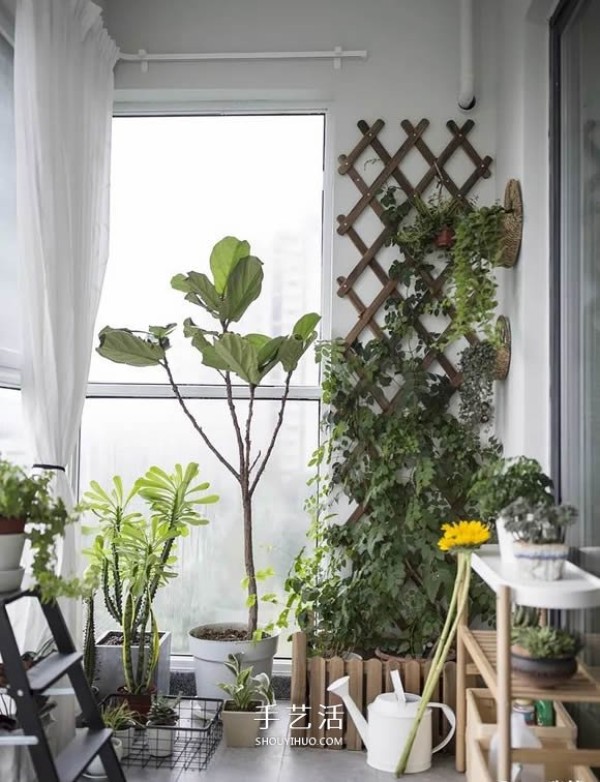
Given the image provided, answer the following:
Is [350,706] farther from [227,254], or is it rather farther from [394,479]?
[227,254]

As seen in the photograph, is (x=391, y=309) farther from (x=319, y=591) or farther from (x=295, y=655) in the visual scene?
(x=295, y=655)

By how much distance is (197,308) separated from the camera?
3342 mm

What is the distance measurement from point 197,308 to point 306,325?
57cm

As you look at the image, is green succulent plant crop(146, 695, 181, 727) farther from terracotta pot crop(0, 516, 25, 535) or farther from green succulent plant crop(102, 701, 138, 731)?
terracotta pot crop(0, 516, 25, 535)

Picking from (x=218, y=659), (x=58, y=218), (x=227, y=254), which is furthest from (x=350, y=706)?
(x=58, y=218)

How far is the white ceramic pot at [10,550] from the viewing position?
1.89 metres

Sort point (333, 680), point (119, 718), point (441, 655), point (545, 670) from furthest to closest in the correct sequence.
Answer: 1. point (333, 680)
2. point (119, 718)
3. point (441, 655)
4. point (545, 670)

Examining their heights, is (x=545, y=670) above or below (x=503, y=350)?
below

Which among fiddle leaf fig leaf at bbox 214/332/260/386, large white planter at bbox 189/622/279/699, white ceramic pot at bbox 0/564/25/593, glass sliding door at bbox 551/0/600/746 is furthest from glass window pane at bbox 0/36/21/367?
glass sliding door at bbox 551/0/600/746

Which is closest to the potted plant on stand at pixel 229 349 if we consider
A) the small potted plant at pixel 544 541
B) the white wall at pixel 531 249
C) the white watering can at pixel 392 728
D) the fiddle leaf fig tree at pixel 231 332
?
the fiddle leaf fig tree at pixel 231 332

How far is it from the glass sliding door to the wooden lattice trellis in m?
0.66

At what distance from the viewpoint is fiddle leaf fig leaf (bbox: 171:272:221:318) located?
9.43ft

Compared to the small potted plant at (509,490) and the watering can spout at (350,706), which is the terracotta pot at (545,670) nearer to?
the small potted plant at (509,490)

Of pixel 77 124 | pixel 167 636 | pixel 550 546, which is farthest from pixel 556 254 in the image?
pixel 167 636
